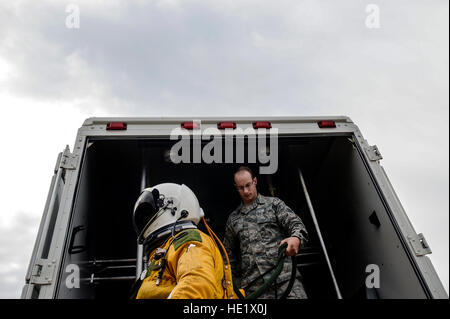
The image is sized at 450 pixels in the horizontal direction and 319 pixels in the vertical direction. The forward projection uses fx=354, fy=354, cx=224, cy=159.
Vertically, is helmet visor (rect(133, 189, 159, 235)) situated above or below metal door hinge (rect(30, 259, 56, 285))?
above

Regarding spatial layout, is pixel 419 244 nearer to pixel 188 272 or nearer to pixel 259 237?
pixel 259 237

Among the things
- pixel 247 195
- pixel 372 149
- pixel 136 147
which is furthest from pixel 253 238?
pixel 136 147

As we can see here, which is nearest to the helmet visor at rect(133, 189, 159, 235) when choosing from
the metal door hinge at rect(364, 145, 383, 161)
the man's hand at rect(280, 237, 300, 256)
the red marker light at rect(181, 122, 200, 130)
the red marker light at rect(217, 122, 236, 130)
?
the red marker light at rect(181, 122, 200, 130)

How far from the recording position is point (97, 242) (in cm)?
367

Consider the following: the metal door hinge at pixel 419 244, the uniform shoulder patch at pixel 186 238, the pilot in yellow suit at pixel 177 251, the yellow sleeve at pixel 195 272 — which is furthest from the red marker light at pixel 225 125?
the metal door hinge at pixel 419 244

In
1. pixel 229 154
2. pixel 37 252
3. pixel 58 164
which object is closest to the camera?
pixel 37 252

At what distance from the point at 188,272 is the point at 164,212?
69cm

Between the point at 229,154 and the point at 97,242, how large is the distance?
166 cm

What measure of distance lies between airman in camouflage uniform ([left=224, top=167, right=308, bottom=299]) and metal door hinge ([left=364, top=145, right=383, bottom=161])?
74 cm

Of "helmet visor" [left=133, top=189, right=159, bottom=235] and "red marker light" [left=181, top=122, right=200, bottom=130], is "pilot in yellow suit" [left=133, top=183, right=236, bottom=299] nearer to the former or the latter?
"helmet visor" [left=133, top=189, right=159, bottom=235]

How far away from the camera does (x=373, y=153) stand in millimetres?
2697

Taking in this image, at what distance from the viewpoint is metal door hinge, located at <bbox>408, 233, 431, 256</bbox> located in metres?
2.18

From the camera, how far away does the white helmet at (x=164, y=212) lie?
7.05 feet
